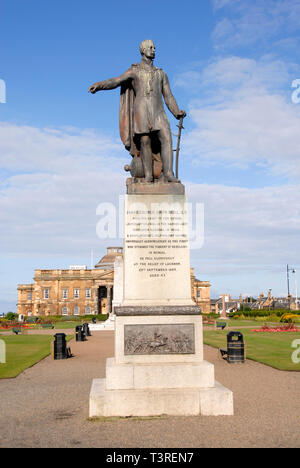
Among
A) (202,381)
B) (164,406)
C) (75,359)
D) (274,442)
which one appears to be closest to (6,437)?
(164,406)

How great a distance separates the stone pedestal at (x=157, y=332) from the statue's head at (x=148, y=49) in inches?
110

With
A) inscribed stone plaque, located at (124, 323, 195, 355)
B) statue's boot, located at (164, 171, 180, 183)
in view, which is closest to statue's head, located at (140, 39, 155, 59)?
statue's boot, located at (164, 171, 180, 183)

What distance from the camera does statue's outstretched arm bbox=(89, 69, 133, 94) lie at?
28.6 ft

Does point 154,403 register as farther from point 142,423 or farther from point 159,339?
point 159,339

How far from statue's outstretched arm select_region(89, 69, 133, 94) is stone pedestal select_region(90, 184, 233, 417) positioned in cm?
218

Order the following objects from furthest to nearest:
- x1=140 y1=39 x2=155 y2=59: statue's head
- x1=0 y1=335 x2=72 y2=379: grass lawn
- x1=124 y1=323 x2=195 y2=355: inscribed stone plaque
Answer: x1=0 y1=335 x2=72 y2=379: grass lawn, x1=140 y1=39 x2=155 y2=59: statue's head, x1=124 y1=323 x2=195 y2=355: inscribed stone plaque

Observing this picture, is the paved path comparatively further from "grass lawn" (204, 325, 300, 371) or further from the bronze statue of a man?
the bronze statue of a man

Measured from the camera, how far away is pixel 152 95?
28.8 ft

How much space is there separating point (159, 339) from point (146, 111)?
432 centimetres

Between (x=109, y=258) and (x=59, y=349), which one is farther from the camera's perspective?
(x=109, y=258)

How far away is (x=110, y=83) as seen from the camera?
28.7 feet

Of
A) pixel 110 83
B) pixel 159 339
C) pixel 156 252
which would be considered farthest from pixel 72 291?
pixel 159 339
